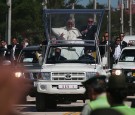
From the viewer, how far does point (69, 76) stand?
1816 centimetres

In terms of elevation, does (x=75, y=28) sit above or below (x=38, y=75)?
above

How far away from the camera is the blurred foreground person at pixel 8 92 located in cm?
268

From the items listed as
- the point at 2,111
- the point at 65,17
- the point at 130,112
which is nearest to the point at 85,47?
the point at 65,17

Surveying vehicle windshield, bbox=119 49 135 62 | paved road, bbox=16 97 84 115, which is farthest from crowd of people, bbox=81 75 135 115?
vehicle windshield, bbox=119 49 135 62

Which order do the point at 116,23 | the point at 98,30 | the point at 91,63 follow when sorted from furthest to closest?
the point at 116,23 < the point at 98,30 < the point at 91,63

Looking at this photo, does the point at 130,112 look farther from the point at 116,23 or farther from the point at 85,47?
the point at 116,23

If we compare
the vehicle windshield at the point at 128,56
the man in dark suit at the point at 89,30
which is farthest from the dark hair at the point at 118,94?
the vehicle windshield at the point at 128,56

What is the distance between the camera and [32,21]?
49.6 m

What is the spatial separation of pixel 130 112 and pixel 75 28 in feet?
52.4

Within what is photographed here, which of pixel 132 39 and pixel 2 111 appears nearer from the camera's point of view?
pixel 2 111

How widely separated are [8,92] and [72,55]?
1650cm

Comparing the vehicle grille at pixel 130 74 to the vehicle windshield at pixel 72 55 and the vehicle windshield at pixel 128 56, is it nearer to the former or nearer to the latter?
the vehicle windshield at pixel 128 56

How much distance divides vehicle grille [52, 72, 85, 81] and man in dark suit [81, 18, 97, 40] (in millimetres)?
2144

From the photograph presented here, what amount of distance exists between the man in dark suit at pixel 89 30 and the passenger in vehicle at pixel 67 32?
0.60ft
